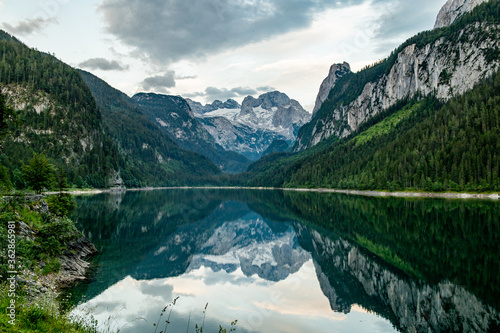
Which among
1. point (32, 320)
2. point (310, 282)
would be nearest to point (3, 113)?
point (32, 320)

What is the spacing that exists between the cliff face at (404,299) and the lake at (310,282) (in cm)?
8

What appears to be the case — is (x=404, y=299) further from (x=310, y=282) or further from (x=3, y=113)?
(x=3, y=113)

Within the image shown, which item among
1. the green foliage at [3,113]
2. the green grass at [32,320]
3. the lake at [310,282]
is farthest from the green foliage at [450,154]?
the green foliage at [3,113]

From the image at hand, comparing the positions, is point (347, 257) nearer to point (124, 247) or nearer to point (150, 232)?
point (124, 247)

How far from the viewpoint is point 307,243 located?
1934 inches

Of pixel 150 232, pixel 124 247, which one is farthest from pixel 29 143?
pixel 124 247

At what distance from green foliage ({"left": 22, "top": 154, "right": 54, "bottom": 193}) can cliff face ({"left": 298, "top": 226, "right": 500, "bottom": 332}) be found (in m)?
39.4

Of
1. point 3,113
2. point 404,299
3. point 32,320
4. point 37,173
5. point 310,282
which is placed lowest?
point 310,282

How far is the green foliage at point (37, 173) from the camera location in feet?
149

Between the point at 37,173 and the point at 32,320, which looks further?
the point at 37,173

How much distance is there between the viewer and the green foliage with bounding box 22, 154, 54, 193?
45406 mm

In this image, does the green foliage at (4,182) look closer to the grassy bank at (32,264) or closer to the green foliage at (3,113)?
the grassy bank at (32,264)

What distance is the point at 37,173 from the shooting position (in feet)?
152

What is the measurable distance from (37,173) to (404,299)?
47.6 m
